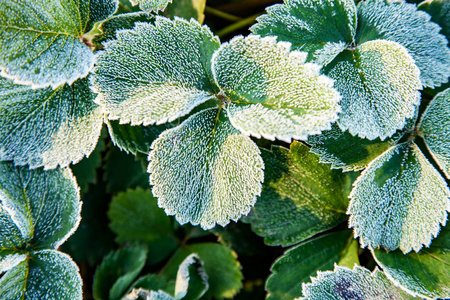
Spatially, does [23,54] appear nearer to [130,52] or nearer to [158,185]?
[130,52]

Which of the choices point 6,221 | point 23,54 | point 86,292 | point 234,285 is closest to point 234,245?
point 234,285

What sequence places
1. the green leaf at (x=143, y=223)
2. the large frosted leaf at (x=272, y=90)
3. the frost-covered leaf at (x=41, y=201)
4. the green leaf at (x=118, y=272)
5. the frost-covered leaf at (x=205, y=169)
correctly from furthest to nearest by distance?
the green leaf at (x=143, y=223) → the green leaf at (x=118, y=272) → the frost-covered leaf at (x=41, y=201) → the frost-covered leaf at (x=205, y=169) → the large frosted leaf at (x=272, y=90)

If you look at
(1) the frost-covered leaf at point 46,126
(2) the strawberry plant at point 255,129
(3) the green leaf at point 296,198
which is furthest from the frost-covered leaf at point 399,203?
(1) the frost-covered leaf at point 46,126

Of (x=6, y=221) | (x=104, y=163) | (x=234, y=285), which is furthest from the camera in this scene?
(x=104, y=163)

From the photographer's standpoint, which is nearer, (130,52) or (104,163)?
(130,52)

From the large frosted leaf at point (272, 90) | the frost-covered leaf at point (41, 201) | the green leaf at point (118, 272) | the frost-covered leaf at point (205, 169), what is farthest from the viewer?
the green leaf at point (118, 272)

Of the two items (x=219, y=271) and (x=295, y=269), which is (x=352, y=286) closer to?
(x=295, y=269)

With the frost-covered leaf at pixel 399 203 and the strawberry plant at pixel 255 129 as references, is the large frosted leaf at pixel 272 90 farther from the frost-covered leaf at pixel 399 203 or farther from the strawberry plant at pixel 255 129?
the frost-covered leaf at pixel 399 203
